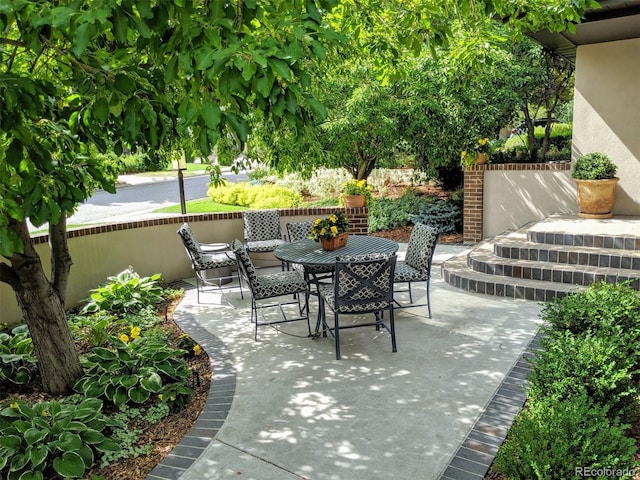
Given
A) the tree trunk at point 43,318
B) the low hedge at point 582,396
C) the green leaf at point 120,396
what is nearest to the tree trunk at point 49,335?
the tree trunk at point 43,318

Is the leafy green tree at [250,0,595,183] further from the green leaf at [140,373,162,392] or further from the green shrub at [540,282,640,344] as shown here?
the green leaf at [140,373,162,392]

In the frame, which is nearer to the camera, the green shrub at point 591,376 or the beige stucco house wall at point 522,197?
the green shrub at point 591,376

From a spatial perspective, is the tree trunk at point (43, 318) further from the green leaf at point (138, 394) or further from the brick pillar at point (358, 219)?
the brick pillar at point (358, 219)

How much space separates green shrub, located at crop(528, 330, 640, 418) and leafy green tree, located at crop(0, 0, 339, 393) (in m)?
2.03

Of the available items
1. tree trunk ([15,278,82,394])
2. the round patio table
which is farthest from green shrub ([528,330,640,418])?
tree trunk ([15,278,82,394])

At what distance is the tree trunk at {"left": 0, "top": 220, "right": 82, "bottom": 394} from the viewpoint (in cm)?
396

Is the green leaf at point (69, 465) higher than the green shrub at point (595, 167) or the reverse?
the reverse

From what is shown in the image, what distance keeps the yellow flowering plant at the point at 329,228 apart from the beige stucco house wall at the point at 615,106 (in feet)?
17.0

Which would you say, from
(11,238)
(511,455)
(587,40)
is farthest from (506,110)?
(11,238)

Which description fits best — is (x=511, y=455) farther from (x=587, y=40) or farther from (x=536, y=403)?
(x=587, y=40)

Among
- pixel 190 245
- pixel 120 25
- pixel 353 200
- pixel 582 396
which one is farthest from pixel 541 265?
pixel 120 25

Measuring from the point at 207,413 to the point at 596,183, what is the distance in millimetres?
6870

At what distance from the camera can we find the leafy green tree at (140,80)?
72.7 inches
